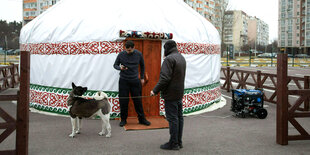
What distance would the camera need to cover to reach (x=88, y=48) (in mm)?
6344

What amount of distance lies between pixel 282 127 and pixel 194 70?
299cm

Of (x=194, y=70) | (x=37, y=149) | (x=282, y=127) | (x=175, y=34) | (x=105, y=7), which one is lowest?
(x=37, y=149)

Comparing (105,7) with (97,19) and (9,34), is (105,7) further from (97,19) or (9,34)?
(9,34)

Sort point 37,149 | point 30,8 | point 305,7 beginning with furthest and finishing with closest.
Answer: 1. point 305,7
2. point 30,8
3. point 37,149

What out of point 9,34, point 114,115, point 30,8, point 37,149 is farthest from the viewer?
point 9,34

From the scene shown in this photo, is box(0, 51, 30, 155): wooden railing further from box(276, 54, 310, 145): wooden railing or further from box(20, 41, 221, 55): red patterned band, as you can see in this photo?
box(276, 54, 310, 145): wooden railing

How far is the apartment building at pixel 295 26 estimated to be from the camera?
59.4m

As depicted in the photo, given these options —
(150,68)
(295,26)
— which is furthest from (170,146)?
(295,26)

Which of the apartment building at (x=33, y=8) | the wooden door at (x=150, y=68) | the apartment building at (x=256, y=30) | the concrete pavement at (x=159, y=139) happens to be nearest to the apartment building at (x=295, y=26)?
the apartment building at (x=256, y=30)

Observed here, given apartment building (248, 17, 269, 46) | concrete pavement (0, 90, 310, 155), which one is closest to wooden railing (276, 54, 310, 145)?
concrete pavement (0, 90, 310, 155)

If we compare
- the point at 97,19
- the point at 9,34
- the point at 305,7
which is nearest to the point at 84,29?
the point at 97,19

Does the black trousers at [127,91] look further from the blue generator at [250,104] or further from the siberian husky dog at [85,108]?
the blue generator at [250,104]

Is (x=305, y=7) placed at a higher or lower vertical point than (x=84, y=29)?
higher

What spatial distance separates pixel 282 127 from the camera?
174 inches
